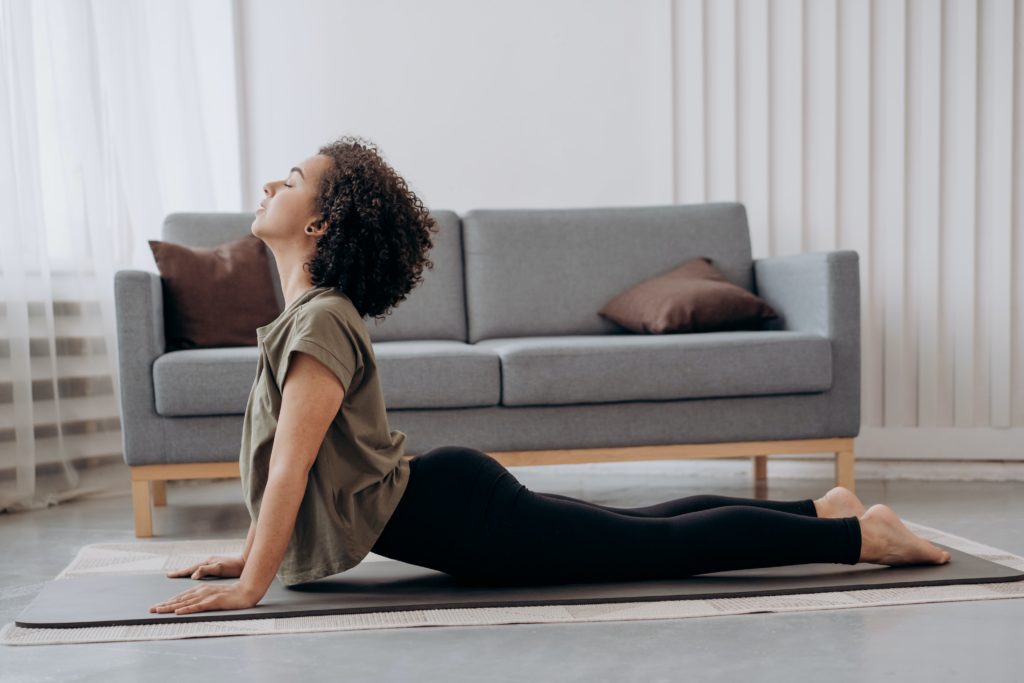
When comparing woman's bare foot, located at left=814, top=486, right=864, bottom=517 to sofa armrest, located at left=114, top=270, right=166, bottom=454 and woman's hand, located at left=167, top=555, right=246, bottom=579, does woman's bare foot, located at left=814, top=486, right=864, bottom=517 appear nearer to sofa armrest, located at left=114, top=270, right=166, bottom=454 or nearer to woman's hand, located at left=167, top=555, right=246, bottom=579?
woman's hand, located at left=167, top=555, right=246, bottom=579

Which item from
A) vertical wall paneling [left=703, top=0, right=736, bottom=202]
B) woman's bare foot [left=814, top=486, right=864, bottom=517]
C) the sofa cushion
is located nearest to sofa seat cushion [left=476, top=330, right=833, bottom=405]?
the sofa cushion

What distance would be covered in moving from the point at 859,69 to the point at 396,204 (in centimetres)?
237

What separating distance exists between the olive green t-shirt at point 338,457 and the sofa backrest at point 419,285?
1.46m

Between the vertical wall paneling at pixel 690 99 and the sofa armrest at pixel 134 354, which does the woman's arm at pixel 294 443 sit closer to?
the sofa armrest at pixel 134 354

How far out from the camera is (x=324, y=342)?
1701mm

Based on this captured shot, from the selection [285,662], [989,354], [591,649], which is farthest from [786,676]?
[989,354]

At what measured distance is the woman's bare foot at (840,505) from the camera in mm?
2037

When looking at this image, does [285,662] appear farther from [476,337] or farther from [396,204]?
[476,337]

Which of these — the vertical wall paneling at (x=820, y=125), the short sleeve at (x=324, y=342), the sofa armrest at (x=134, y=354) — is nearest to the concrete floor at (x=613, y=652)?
the short sleeve at (x=324, y=342)

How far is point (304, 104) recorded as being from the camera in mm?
3986

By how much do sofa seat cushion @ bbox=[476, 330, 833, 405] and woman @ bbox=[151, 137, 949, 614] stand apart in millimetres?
869

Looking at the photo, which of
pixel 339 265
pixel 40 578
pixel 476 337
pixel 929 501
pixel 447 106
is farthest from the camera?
pixel 447 106

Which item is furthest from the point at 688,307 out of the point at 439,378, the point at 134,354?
the point at 134,354

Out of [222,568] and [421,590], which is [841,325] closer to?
[421,590]
